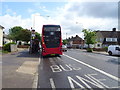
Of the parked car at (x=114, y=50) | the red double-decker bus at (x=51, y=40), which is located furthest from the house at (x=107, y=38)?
the red double-decker bus at (x=51, y=40)

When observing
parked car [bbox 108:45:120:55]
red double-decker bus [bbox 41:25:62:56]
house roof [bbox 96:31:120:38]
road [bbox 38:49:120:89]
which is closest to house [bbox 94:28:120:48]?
house roof [bbox 96:31:120:38]

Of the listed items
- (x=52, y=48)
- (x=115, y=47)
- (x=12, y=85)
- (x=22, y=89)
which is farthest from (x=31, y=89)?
(x=115, y=47)

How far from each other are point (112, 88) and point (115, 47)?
21305 mm

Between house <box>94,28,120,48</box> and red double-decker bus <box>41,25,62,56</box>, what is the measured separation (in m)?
49.6

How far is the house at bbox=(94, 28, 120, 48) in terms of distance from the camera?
66069mm

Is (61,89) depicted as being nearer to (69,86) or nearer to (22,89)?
A: (69,86)

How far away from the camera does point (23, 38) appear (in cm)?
6234

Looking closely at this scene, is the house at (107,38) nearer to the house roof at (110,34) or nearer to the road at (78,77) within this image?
the house roof at (110,34)

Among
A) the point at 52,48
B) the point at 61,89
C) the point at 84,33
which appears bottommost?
the point at 61,89

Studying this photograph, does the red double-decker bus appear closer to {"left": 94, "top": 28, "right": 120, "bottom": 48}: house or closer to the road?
the road

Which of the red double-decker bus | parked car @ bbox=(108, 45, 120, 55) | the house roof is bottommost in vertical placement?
parked car @ bbox=(108, 45, 120, 55)

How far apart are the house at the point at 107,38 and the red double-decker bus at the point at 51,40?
1952 inches

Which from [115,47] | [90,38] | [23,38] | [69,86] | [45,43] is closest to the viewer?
[69,86]

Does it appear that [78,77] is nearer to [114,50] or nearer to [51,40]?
[51,40]
